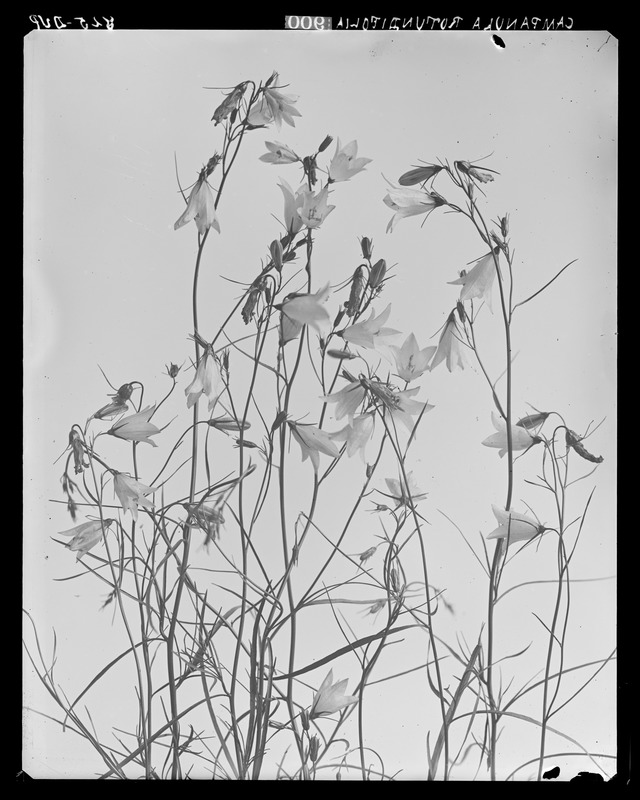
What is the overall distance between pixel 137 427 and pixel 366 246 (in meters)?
0.39

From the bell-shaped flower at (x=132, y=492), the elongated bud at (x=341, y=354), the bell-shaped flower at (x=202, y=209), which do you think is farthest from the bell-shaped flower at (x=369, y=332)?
the bell-shaped flower at (x=132, y=492)

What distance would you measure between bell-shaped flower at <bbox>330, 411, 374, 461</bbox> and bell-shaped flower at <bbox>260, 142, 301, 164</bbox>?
357 mm

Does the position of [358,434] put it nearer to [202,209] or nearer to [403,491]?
[403,491]

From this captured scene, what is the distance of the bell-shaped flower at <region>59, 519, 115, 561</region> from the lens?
0.79 meters

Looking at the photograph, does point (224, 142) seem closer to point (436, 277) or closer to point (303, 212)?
point (303, 212)

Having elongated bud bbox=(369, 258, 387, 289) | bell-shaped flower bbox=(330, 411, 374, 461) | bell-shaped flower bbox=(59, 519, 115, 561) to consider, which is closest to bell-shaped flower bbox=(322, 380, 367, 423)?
bell-shaped flower bbox=(330, 411, 374, 461)

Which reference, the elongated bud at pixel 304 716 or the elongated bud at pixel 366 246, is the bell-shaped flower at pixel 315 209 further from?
the elongated bud at pixel 304 716

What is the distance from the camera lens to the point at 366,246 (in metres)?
0.78

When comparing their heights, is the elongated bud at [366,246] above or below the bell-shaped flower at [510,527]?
above

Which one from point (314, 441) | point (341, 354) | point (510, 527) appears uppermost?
point (341, 354)

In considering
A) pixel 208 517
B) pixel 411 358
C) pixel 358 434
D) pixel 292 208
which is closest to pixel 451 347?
pixel 411 358

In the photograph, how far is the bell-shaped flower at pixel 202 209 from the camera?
0.78 metres

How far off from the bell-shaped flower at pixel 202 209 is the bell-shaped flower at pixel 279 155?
9cm
